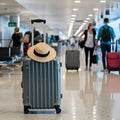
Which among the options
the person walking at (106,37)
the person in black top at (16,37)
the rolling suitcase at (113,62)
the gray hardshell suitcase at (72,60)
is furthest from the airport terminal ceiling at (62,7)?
the rolling suitcase at (113,62)

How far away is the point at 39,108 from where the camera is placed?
4.86m

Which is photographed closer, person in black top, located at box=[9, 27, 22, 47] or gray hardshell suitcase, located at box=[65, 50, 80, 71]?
gray hardshell suitcase, located at box=[65, 50, 80, 71]

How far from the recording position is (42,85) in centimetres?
483

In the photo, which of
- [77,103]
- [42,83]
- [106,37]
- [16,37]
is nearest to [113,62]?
[106,37]

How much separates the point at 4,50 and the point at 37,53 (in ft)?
26.6

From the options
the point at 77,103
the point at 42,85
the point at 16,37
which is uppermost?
the point at 16,37

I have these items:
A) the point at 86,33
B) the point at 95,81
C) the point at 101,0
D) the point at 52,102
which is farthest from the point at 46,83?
the point at 101,0

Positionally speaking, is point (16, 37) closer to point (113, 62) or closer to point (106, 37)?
point (106, 37)

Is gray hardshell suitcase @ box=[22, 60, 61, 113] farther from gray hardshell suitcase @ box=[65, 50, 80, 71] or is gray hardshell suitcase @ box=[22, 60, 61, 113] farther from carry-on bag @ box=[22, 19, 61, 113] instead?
gray hardshell suitcase @ box=[65, 50, 80, 71]

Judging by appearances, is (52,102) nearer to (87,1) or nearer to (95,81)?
(95,81)

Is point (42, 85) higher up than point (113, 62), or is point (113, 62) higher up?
point (42, 85)

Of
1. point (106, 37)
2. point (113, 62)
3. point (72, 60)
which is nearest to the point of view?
point (113, 62)

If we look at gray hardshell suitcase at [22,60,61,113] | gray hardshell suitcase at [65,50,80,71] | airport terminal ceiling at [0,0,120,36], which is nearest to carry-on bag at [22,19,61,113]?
gray hardshell suitcase at [22,60,61,113]

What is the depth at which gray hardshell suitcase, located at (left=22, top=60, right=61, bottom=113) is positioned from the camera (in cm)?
481
